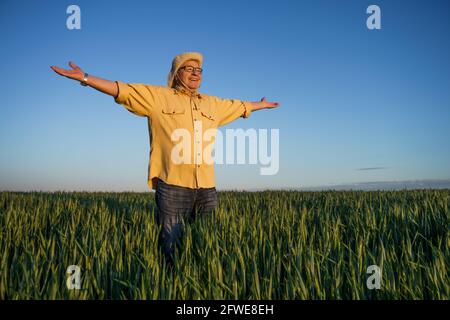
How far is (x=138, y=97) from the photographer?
346cm

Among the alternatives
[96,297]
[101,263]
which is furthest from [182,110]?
[96,297]

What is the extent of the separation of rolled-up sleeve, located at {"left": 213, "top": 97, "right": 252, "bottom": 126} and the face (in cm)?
38

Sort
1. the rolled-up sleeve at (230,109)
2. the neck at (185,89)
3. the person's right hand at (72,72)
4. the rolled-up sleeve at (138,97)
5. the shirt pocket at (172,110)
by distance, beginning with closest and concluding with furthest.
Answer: the person's right hand at (72,72) < the rolled-up sleeve at (138,97) < the shirt pocket at (172,110) < the neck at (185,89) < the rolled-up sleeve at (230,109)

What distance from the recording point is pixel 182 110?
3.55 m

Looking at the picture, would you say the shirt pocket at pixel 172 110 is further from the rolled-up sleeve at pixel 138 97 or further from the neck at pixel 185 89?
the neck at pixel 185 89

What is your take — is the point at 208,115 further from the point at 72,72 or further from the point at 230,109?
the point at 72,72

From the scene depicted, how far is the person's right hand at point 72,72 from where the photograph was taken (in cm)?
309

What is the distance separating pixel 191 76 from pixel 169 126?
1.77ft

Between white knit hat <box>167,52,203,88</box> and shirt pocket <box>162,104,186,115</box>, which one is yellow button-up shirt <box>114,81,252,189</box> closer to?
shirt pocket <box>162,104,186,115</box>

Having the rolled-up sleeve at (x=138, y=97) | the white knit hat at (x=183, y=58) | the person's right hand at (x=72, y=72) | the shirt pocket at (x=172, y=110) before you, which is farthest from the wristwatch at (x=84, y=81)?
the white knit hat at (x=183, y=58)

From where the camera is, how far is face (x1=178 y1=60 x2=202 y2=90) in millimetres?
3587

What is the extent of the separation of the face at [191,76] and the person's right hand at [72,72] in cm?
92
